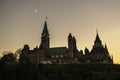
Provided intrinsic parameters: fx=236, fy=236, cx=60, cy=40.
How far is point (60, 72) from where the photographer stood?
80312 mm

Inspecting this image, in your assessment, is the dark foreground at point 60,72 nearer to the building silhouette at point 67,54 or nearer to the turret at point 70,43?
the building silhouette at point 67,54

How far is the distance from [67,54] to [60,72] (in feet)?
88.4

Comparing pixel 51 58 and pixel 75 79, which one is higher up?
pixel 51 58

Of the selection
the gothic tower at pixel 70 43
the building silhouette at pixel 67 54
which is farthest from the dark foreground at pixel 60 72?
the gothic tower at pixel 70 43

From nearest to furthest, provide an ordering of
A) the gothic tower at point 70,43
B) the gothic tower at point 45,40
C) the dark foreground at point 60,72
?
the dark foreground at point 60,72 → the gothic tower at point 70,43 → the gothic tower at point 45,40

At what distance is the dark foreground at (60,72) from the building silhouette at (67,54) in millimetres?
11904

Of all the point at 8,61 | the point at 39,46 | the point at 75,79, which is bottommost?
the point at 75,79

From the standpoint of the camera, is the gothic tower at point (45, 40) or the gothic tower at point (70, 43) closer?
the gothic tower at point (70, 43)

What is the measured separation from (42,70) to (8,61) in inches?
1136

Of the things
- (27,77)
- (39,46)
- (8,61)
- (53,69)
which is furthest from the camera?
(39,46)

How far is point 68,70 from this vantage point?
3314 inches

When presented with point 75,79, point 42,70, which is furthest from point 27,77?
point 75,79

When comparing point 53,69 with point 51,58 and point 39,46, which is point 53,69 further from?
point 39,46

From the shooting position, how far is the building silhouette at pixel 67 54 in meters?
102
